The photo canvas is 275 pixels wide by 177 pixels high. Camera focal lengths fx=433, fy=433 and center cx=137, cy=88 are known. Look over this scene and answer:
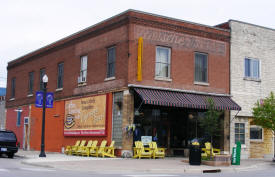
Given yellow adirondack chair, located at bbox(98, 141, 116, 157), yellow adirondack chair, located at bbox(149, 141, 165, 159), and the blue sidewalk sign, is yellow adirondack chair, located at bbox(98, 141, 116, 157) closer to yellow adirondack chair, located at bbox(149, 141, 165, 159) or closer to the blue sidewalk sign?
yellow adirondack chair, located at bbox(149, 141, 165, 159)

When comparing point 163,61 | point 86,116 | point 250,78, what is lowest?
point 86,116

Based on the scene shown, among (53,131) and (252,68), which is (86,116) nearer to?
(53,131)

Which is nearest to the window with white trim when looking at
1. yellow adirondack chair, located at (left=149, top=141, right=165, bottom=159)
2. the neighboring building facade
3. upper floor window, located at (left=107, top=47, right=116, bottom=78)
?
the neighboring building facade

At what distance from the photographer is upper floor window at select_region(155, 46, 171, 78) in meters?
25.2

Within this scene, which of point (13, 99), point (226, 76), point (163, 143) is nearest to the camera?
point (163, 143)

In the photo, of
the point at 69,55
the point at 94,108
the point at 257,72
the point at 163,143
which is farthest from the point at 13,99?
the point at 257,72

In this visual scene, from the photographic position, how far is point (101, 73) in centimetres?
2675

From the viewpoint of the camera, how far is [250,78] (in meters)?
28.9

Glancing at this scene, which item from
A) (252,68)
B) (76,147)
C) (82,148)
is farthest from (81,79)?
(252,68)

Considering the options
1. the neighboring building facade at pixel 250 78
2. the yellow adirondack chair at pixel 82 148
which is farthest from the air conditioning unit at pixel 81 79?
the neighboring building facade at pixel 250 78

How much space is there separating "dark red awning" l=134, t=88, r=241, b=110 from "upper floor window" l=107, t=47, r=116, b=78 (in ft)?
9.40

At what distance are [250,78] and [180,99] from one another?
6680 millimetres

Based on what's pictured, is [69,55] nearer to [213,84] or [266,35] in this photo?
[213,84]

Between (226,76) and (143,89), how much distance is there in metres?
6.64
